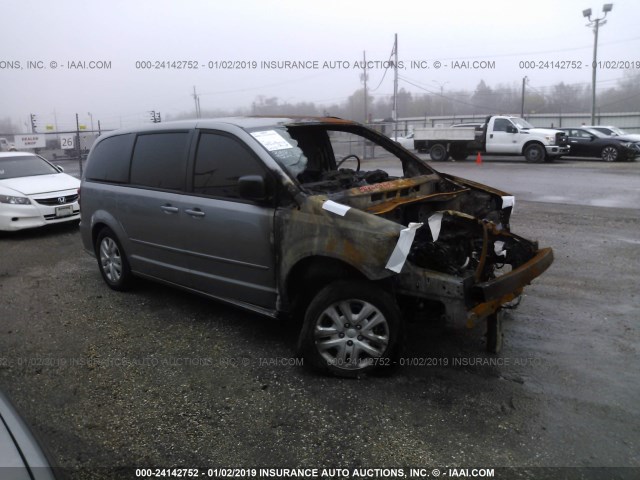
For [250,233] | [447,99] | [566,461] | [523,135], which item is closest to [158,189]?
[250,233]

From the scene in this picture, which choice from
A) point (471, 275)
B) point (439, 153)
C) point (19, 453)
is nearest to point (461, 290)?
point (471, 275)

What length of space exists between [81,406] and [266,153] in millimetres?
2133

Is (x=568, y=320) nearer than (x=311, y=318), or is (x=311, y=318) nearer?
(x=311, y=318)

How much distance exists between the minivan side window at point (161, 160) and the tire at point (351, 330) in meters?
1.78

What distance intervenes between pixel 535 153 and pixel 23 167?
57.0 ft

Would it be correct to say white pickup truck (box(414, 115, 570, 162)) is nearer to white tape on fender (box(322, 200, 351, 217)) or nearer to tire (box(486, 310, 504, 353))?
tire (box(486, 310, 504, 353))

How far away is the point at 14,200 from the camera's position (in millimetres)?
8461

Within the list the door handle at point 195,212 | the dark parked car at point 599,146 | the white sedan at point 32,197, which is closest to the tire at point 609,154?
the dark parked car at point 599,146

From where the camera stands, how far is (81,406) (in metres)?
3.38

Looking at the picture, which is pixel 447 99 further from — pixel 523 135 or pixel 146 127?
pixel 146 127

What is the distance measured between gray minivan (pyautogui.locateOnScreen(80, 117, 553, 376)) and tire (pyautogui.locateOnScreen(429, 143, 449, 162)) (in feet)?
58.6

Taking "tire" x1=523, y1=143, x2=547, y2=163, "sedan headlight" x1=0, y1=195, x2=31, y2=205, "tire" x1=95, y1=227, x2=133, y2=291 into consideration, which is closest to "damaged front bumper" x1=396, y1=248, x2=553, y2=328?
"tire" x1=95, y1=227, x2=133, y2=291

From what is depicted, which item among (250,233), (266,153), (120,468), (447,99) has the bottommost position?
(120,468)

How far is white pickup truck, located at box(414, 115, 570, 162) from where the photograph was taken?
1991 cm
